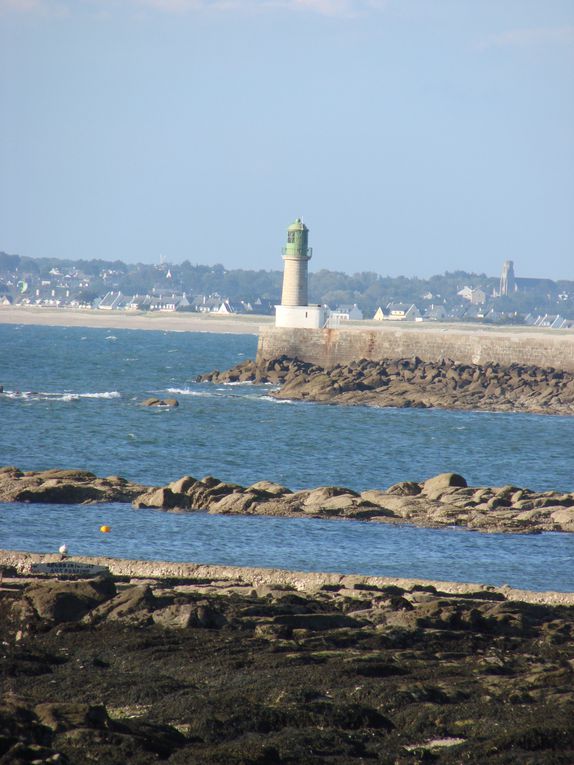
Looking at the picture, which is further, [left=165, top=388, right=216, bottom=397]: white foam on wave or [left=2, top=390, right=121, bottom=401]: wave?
[left=165, top=388, right=216, bottom=397]: white foam on wave

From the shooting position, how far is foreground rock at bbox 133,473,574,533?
699 inches

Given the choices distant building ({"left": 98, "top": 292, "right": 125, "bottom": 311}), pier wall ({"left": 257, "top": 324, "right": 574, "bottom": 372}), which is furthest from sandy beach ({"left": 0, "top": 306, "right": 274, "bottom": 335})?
pier wall ({"left": 257, "top": 324, "right": 574, "bottom": 372})

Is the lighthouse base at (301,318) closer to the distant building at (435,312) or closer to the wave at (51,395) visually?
the wave at (51,395)

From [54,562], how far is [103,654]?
3427 mm

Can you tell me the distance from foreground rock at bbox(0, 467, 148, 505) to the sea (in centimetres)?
38

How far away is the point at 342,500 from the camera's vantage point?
18391 millimetres

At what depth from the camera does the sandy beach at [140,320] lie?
4722 inches

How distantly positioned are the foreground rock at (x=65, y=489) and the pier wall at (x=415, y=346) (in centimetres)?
2516

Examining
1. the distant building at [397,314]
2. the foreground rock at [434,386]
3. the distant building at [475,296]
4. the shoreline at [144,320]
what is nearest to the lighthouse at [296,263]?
the foreground rock at [434,386]

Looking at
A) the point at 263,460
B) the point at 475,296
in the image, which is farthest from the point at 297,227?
the point at 475,296

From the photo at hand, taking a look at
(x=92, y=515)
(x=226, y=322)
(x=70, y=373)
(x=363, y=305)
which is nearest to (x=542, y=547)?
(x=92, y=515)

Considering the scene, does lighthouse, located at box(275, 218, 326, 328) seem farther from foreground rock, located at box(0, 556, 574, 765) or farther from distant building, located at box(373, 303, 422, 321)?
distant building, located at box(373, 303, 422, 321)

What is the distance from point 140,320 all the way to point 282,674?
119 m

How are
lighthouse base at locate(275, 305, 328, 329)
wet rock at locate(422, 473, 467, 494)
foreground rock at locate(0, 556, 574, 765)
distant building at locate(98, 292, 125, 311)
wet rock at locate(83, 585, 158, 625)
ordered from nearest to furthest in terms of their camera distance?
foreground rock at locate(0, 556, 574, 765) → wet rock at locate(83, 585, 158, 625) → wet rock at locate(422, 473, 467, 494) → lighthouse base at locate(275, 305, 328, 329) → distant building at locate(98, 292, 125, 311)
